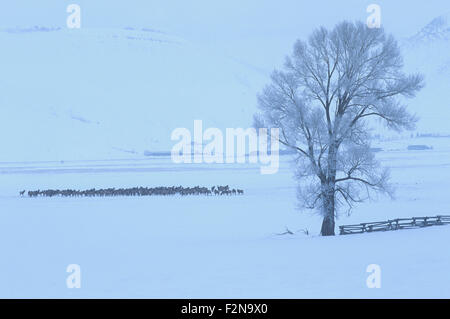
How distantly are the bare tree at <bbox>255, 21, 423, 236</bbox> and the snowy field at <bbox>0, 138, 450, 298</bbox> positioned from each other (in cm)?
299

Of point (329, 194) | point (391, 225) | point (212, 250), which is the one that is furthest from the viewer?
point (391, 225)

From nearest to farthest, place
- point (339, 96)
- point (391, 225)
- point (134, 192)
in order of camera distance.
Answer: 1. point (339, 96)
2. point (391, 225)
3. point (134, 192)

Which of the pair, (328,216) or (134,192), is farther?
(134,192)

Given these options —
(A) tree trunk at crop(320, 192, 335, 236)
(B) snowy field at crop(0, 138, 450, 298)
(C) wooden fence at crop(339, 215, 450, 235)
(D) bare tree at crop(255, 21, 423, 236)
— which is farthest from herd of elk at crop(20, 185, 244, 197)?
(D) bare tree at crop(255, 21, 423, 236)

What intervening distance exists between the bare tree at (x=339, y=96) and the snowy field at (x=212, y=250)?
9.82 feet

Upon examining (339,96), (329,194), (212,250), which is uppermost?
(339,96)

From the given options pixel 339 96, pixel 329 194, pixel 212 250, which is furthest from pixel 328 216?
pixel 212 250

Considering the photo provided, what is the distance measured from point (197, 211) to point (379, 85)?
15.3m

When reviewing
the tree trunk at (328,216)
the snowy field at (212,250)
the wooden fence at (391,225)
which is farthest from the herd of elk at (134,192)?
the tree trunk at (328,216)

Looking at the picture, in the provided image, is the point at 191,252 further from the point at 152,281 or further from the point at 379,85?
the point at 379,85

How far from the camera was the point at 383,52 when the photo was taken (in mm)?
28375

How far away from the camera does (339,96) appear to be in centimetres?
2864

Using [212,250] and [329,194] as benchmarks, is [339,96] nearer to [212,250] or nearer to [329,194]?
[329,194]

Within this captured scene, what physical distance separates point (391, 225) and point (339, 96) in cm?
619
